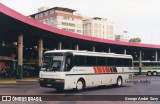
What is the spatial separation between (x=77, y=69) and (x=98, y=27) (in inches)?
5371

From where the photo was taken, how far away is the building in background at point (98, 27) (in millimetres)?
152000

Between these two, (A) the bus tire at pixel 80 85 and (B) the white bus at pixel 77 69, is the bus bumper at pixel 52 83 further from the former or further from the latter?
(A) the bus tire at pixel 80 85

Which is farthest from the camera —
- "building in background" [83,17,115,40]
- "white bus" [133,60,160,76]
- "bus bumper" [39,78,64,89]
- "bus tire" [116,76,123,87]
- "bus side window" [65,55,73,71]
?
"building in background" [83,17,115,40]

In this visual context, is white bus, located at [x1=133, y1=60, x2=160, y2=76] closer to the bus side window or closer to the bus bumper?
the bus side window

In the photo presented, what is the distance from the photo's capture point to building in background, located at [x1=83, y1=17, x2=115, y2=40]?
152000mm

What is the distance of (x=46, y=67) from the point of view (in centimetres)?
1983

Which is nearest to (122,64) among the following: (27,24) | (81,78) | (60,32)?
(81,78)

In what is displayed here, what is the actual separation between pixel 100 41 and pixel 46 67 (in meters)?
32.2

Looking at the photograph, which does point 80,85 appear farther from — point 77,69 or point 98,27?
point 98,27

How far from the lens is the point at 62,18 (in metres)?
124

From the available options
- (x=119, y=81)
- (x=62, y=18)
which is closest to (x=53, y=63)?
(x=119, y=81)

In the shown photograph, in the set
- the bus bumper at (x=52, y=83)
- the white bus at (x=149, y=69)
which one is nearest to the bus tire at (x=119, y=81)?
the bus bumper at (x=52, y=83)

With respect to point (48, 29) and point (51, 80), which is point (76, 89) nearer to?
point (51, 80)

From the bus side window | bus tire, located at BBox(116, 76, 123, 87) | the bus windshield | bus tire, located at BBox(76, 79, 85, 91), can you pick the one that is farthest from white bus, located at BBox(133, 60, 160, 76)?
the bus windshield
